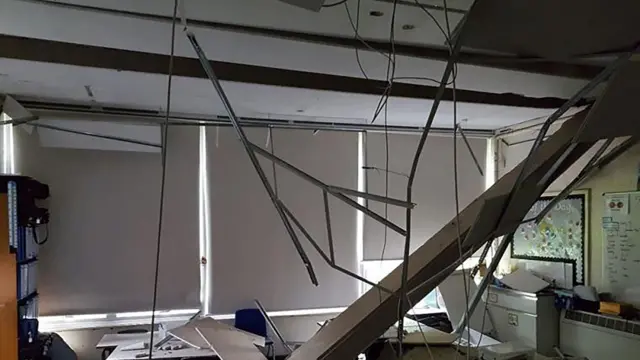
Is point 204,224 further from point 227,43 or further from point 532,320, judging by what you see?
point 532,320

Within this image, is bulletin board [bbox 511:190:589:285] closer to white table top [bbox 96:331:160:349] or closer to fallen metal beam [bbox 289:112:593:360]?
fallen metal beam [bbox 289:112:593:360]

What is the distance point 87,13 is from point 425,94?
8.13ft

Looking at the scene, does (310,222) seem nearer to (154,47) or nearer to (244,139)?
(154,47)

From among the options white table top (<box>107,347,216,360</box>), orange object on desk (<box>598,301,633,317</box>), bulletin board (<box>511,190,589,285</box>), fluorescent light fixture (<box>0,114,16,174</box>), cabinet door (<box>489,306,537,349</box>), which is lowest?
cabinet door (<box>489,306,537,349</box>)

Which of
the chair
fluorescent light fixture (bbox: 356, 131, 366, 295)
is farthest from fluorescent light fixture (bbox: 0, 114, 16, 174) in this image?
fluorescent light fixture (bbox: 356, 131, 366, 295)

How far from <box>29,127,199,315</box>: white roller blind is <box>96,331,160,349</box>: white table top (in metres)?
0.40

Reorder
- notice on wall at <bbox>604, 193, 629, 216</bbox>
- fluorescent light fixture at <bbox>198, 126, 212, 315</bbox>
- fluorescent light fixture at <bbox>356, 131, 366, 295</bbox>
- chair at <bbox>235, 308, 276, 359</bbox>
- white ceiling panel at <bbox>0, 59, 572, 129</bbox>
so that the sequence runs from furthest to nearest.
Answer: fluorescent light fixture at <bbox>356, 131, 366, 295</bbox> → fluorescent light fixture at <bbox>198, 126, 212, 315</bbox> → chair at <bbox>235, 308, 276, 359</bbox> → notice on wall at <bbox>604, 193, 629, 216</bbox> → white ceiling panel at <bbox>0, 59, 572, 129</bbox>

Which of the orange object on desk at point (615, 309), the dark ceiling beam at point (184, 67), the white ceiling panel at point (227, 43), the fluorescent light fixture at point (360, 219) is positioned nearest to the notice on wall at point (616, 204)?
the orange object on desk at point (615, 309)

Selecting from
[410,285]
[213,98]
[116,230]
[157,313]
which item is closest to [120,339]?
[157,313]

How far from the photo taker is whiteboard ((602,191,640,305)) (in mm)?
4426

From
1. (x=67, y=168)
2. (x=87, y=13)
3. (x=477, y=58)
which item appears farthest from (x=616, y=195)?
(x=67, y=168)

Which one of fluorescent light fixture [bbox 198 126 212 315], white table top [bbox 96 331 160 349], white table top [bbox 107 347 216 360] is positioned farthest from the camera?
fluorescent light fixture [bbox 198 126 212 315]

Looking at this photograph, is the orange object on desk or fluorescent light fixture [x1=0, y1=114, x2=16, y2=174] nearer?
the orange object on desk

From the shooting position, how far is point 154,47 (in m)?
2.99
